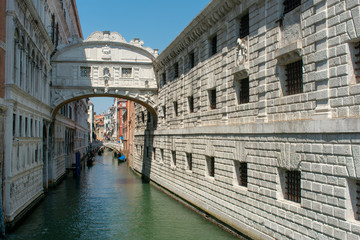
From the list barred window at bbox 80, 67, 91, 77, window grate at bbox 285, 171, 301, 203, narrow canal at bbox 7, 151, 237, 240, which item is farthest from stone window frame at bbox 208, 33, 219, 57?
barred window at bbox 80, 67, 91, 77

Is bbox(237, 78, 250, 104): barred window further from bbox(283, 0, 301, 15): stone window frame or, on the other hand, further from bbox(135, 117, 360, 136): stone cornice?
bbox(283, 0, 301, 15): stone window frame

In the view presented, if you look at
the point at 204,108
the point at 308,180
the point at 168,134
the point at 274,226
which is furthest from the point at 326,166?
the point at 168,134

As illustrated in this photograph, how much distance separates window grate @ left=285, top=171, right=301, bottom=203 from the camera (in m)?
9.03

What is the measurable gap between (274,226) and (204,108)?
6.84m

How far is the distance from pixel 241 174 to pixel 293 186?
305 centimetres

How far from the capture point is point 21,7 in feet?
44.3

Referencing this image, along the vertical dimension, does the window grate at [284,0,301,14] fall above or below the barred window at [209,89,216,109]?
above

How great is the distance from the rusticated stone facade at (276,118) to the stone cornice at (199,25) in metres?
0.06

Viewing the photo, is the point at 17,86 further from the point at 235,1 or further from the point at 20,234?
the point at 235,1

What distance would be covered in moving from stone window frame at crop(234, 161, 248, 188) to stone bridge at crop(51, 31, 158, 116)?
480 inches

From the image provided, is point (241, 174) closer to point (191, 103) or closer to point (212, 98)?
point (212, 98)

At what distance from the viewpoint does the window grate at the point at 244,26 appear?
1192 centimetres

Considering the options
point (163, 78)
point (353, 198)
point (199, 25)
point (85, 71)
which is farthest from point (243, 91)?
point (85, 71)

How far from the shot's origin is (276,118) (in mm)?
9734
